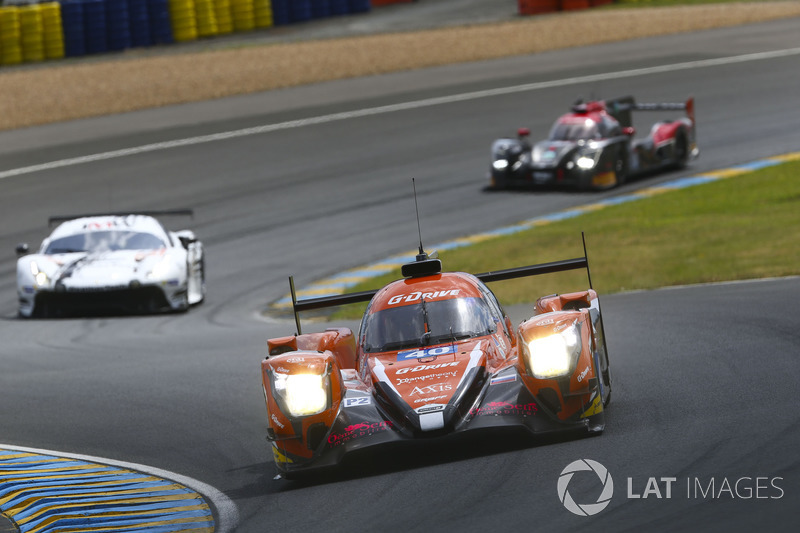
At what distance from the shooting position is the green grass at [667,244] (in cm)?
2030

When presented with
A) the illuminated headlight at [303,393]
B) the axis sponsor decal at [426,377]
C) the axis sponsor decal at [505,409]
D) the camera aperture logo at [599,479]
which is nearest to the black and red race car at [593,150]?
the axis sponsor decal at [426,377]

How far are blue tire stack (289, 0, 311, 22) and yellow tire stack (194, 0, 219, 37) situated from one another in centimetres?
391

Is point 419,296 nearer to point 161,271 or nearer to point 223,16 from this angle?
point 161,271

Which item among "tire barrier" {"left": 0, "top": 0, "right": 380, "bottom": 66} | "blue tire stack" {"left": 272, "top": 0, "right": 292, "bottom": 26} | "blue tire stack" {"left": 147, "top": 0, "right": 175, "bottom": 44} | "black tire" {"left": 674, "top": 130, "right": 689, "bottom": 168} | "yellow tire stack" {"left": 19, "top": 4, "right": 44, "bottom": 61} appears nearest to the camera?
"black tire" {"left": 674, "top": 130, "right": 689, "bottom": 168}

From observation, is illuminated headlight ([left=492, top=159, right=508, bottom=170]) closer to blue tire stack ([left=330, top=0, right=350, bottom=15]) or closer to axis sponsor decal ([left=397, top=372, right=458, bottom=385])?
axis sponsor decal ([left=397, top=372, right=458, bottom=385])

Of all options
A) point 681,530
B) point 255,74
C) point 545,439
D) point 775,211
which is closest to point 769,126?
point 775,211

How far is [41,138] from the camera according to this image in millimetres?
36625

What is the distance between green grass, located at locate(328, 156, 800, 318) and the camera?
66.6 feet

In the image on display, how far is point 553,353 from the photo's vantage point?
32.5ft

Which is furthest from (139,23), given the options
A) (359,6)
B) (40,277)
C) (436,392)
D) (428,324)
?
(436,392)

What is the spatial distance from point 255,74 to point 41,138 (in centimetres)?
920

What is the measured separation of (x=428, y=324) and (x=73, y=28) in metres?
41.6

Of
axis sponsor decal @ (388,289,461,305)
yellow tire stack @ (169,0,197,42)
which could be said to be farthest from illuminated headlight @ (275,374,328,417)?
yellow tire stack @ (169,0,197,42)

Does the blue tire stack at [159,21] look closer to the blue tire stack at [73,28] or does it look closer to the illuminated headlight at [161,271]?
the blue tire stack at [73,28]
